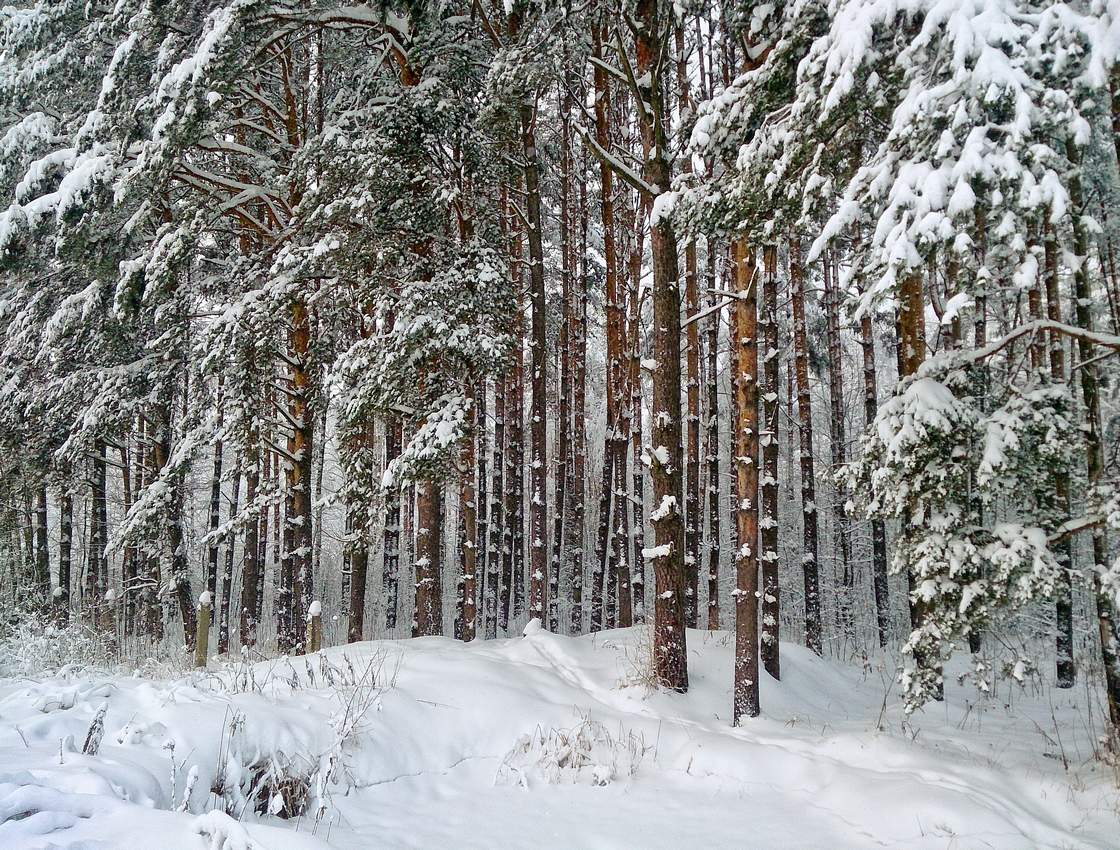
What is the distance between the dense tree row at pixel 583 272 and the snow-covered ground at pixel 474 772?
89 centimetres

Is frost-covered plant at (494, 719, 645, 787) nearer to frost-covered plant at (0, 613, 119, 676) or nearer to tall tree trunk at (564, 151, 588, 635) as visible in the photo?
frost-covered plant at (0, 613, 119, 676)

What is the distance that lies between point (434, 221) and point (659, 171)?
3.68 m

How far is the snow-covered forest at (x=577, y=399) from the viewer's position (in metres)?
3.81

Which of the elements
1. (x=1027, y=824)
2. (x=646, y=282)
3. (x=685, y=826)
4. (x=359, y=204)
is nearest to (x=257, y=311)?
(x=359, y=204)

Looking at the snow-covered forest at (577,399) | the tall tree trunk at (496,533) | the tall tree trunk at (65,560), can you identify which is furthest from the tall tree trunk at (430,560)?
the tall tree trunk at (65,560)

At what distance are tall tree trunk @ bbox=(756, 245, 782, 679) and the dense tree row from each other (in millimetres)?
A: 62

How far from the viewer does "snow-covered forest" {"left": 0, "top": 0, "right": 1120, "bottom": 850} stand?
381cm

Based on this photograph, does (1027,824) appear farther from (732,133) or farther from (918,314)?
(732,133)

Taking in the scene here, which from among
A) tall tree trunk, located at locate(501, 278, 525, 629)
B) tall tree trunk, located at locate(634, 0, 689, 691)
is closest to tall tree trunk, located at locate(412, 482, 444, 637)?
tall tree trunk, located at locate(501, 278, 525, 629)

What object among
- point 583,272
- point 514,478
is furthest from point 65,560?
point 583,272

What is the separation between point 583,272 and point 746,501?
337 inches

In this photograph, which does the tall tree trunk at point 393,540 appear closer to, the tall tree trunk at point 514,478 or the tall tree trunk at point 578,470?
the tall tree trunk at point 514,478

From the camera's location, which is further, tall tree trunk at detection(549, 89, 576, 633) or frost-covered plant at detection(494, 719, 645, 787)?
tall tree trunk at detection(549, 89, 576, 633)

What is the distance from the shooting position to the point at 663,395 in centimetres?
731
